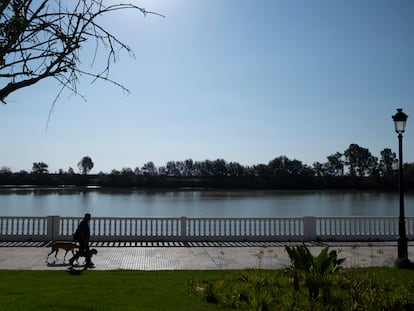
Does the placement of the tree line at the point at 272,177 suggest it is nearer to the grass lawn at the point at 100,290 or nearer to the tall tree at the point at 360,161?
the tall tree at the point at 360,161

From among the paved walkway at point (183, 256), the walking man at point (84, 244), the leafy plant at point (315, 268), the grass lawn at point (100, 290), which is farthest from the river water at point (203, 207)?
the leafy plant at point (315, 268)

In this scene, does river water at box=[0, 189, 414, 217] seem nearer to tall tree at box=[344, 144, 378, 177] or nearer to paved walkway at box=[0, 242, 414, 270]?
paved walkway at box=[0, 242, 414, 270]

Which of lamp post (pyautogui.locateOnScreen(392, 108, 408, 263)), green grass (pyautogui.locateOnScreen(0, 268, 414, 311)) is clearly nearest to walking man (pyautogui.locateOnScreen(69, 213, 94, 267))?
green grass (pyautogui.locateOnScreen(0, 268, 414, 311))

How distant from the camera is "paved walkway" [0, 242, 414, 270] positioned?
10.7m

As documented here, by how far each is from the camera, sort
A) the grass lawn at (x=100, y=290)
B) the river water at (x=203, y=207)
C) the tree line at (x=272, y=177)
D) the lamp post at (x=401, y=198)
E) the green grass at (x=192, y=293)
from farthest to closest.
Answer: the tree line at (x=272, y=177), the river water at (x=203, y=207), the lamp post at (x=401, y=198), the grass lawn at (x=100, y=290), the green grass at (x=192, y=293)

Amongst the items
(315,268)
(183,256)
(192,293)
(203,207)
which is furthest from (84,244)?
(203,207)

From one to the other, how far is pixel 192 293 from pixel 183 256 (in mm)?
5448

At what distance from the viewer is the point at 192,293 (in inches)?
267

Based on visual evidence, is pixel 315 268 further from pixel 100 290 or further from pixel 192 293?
pixel 100 290

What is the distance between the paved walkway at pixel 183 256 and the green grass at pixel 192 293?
2.04 meters

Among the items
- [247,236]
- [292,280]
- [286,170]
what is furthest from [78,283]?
[286,170]

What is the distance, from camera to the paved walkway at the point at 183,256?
420 inches

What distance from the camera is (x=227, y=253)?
12695mm

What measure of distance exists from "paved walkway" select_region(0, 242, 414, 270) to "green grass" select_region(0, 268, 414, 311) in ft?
6.70
